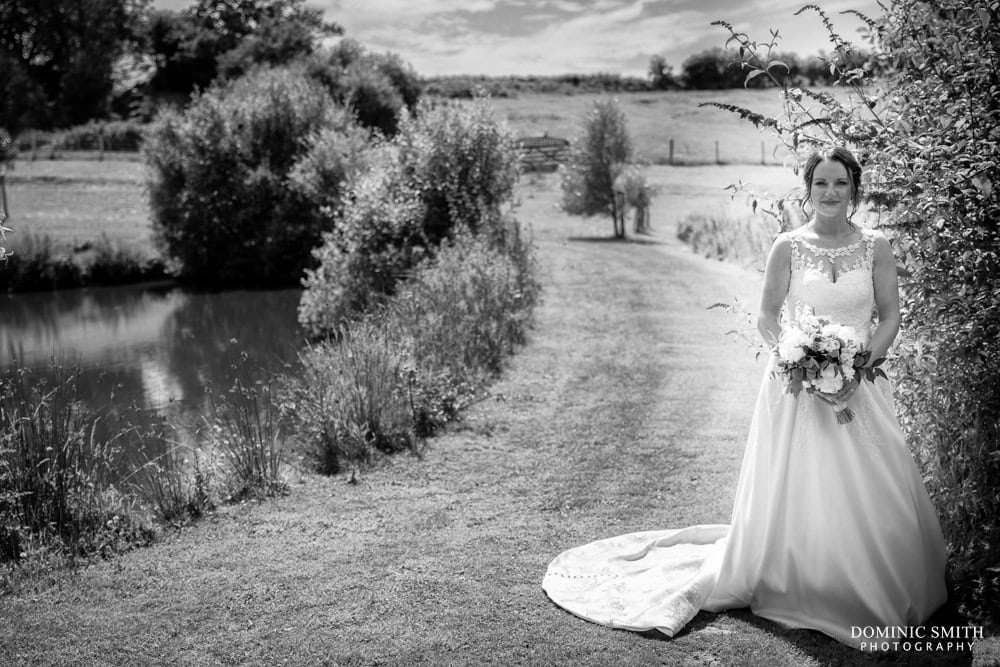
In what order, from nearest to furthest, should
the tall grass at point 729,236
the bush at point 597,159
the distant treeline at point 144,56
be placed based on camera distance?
the tall grass at point 729,236
the bush at point 597,159
the distant treeline at point 144,56

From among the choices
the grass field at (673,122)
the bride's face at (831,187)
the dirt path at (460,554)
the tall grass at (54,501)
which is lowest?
the dirt path at (460,554)

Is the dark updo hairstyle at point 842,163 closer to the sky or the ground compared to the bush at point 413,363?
closer to the sky

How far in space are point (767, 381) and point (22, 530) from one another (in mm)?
5807

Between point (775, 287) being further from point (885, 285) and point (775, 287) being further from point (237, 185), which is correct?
point (237, 185)

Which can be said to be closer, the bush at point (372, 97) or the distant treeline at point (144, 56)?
the bush at point (372, 97)

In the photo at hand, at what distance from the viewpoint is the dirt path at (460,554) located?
5.11m

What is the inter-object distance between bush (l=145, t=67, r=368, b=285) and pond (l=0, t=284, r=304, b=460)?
1697 mm

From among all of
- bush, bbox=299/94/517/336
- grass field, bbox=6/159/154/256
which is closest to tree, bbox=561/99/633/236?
bush, bbox=299/94/517/336

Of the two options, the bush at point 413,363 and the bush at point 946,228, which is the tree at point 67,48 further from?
the bush at point 946,228

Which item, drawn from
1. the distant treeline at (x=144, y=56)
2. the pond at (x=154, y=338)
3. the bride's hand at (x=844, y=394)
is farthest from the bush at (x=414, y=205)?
the distant treeline at (x=144, y=56)

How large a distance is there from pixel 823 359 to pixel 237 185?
27.7 m

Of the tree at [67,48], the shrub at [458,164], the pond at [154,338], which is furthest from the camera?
the tree at [67,48]

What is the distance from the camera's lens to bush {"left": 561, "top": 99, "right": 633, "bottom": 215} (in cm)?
2873

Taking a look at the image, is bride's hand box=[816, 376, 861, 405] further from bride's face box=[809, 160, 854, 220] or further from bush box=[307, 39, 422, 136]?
bush box=[307, 39, 422, 136]
